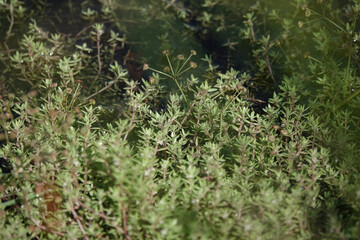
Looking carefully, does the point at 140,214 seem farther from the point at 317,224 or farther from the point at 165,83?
the point at 165,83

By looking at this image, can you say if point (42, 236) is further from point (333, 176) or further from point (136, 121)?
point (333, 176)

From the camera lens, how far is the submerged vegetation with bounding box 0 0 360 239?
86.6 inches

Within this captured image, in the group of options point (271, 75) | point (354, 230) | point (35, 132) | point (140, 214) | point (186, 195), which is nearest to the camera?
point (354, 230)

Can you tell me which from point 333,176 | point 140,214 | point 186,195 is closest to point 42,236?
point 140,214

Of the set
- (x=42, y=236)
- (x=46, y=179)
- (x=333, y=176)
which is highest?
(x=333, y=176)

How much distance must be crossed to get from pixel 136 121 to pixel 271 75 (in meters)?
1.34

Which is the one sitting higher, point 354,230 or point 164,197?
point 354,230

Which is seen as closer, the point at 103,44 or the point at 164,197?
the point at 164,197

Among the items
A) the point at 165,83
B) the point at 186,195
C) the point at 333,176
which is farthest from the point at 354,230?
the point at 165,83

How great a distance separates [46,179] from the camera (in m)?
2.42

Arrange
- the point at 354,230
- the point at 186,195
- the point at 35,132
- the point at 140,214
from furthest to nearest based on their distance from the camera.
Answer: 1. the point at 35,132
2. the point at 186,195
3. the point at 140,214
4. the point at 354,230

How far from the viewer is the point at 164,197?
2326 millimetres

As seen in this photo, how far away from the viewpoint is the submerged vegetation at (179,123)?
86.6 inches

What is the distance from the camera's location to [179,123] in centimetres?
291
